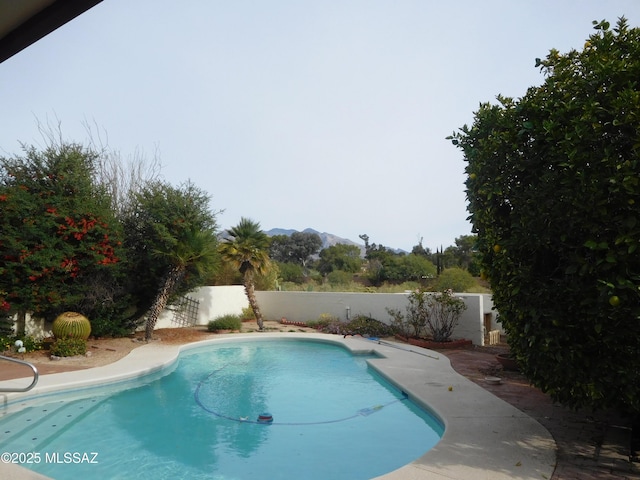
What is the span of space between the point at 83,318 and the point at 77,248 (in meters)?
2.00

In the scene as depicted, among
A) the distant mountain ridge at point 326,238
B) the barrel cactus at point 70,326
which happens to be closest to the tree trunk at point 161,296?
the barrel cactus at point 70,326

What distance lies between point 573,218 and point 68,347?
38.0ft

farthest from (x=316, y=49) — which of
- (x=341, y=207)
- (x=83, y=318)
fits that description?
(x=341, y=207)

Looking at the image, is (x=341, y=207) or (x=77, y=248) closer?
(x=77, y=248)

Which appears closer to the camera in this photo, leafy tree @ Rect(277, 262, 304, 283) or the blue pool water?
the blue pool water

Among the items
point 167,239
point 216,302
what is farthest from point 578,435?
point 216,302

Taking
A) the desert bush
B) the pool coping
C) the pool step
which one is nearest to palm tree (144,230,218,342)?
the pool coping

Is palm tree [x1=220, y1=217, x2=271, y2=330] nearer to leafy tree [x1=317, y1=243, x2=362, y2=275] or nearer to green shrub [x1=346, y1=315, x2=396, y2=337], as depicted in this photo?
green shrub [x1=346, y1=315, x2=396, y2=337]

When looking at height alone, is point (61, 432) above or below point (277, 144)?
below

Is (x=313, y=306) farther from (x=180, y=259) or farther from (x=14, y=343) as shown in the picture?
(x=14, y=343)

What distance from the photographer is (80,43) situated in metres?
2.90

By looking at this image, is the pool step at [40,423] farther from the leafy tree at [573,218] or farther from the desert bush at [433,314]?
the desert bush at [433,314]

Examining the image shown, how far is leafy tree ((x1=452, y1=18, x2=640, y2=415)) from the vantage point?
4.17 m

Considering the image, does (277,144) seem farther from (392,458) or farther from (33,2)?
(33,2)
